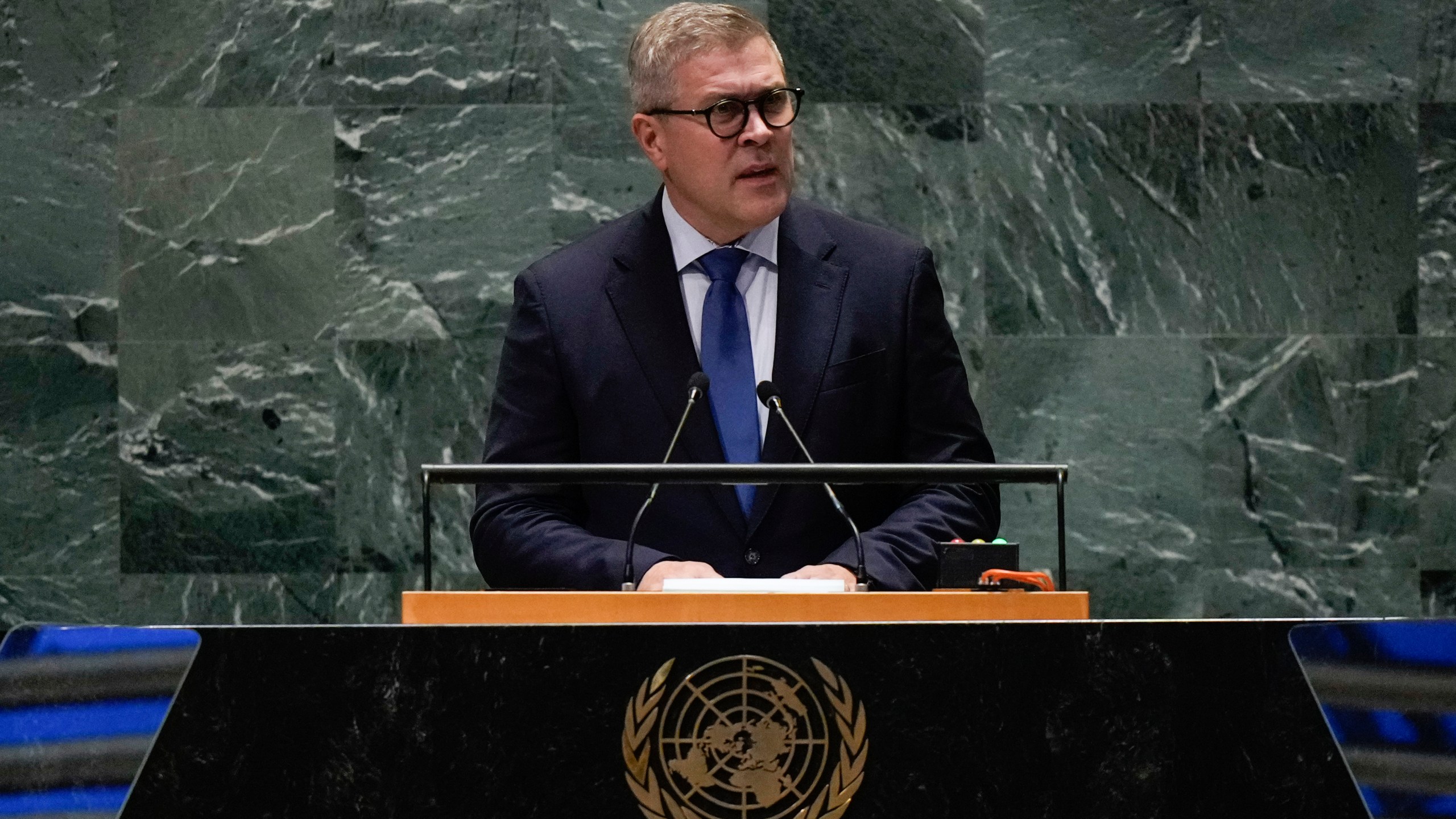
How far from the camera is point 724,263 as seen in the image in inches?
129

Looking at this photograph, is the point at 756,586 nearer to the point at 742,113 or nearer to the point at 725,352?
the point at 725,352

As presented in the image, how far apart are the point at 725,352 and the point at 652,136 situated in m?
0.47

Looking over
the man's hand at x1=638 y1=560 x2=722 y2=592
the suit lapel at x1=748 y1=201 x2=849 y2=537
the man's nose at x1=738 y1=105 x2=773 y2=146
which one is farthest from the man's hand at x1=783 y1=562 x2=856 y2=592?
the man's nose at x1=738 y1=105 x2=773 y2=146

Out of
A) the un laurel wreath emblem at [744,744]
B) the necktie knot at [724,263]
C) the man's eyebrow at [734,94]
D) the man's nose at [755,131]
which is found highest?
the man's eyebrow at [734,94]

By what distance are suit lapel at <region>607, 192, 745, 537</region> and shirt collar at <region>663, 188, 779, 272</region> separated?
0.7 inches

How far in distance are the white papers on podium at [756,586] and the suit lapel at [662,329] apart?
791mm

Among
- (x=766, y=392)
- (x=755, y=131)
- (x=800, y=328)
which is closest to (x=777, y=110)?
(x=755, y=131)

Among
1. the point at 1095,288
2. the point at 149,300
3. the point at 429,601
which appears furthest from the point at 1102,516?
the point at 429,601

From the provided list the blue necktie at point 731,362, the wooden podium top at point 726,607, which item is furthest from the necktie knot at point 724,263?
the wooden podium top at point 726,607

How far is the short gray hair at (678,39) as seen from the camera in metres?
3.18

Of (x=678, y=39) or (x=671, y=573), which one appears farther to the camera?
(x=678, y=39)

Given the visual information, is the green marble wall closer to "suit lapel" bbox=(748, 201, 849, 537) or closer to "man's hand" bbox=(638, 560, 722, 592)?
"suit lapel" bbox=(748, 201, 849, 537)

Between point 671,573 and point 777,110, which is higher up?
point 777,110

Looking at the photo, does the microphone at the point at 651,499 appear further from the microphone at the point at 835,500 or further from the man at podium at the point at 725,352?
the man at podium at the point at 725,352
